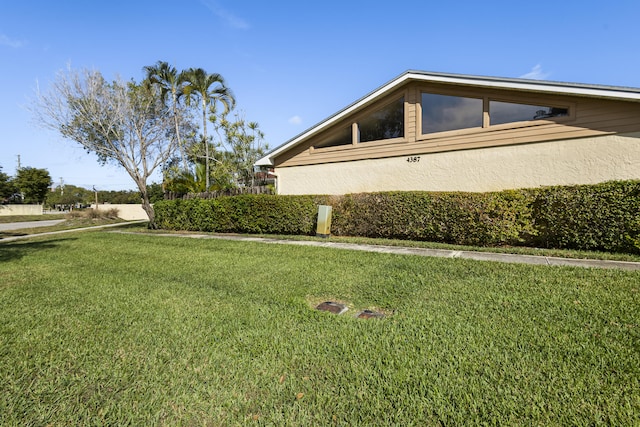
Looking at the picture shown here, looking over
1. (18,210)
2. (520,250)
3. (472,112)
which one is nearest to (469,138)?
(472,112)

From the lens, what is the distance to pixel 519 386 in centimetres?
190

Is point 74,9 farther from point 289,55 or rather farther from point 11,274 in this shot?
point 11,274

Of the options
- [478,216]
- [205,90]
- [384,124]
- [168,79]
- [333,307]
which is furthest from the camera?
[205,90]

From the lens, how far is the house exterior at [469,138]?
285 inches

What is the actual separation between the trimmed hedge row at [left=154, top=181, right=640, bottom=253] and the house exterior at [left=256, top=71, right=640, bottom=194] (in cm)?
174

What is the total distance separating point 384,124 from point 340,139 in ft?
5.61

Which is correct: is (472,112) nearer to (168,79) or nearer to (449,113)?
(449,113)

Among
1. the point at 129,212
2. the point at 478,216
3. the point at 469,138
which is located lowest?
the point at 129,212

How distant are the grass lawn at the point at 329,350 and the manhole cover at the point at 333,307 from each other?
151 millimetres

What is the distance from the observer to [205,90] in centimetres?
2136

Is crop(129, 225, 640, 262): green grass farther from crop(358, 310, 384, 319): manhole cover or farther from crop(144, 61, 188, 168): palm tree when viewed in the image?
crop(144, 61, 188, 168): palm tree

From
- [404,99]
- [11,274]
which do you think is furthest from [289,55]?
[11,274]

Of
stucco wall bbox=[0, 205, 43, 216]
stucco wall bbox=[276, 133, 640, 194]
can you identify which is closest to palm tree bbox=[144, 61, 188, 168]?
stucco wall bbox=[276, 133, 640, 194]

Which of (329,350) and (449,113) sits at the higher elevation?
(449,113)
